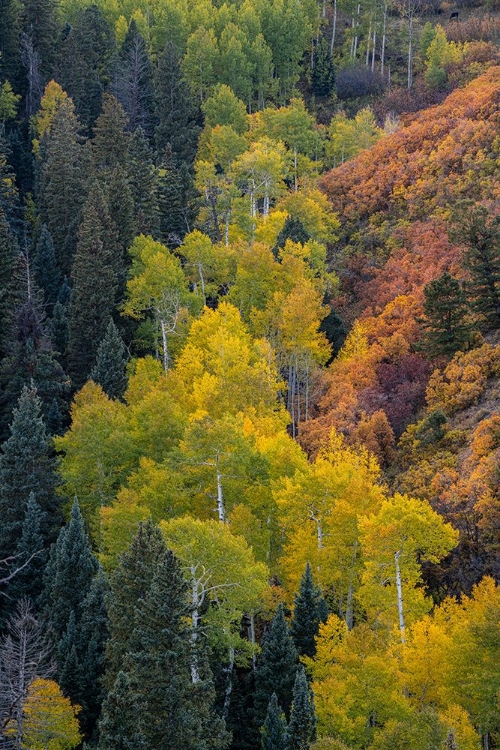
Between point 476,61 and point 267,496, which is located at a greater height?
point 476,61

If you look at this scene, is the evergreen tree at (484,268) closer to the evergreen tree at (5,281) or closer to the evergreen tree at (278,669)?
the evergreen tree at (278,669)

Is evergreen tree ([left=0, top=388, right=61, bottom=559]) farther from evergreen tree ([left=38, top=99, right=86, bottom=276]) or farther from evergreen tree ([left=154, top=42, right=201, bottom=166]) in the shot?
evergreen tree ([left=154, top=42, right=201, bottom=166])

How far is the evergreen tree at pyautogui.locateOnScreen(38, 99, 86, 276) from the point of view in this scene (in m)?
72.8

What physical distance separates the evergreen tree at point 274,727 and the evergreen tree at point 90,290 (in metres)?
30.8

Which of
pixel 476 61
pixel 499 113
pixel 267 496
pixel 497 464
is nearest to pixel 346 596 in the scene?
pixel 267 496

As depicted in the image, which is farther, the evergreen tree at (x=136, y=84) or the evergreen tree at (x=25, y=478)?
the evergreen tree at (x=136, y=84)

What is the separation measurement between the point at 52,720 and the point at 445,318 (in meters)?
31.0

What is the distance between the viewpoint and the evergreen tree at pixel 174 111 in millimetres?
90938

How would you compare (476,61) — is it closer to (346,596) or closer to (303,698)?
(346,596)

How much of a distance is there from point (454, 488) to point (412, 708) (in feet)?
39.5

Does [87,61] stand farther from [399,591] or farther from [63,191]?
[399,591]

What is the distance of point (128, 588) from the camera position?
1420 inches

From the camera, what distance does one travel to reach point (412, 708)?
110 feet

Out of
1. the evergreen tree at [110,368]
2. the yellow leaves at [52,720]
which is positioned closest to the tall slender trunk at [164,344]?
the evergreen tree at [110,368]
